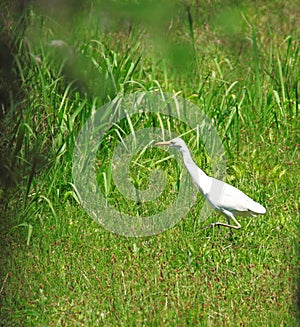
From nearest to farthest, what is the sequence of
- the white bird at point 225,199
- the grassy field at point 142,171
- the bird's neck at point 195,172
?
the grassy field at point 142,171 < the white bird at point 225,199 < the bird's neck at point 195,172

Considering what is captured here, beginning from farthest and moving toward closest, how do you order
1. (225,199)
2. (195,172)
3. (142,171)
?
(142,171), (195,172), (225,199)

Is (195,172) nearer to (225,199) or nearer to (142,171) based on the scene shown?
(225,199)

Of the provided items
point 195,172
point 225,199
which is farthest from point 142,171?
point 225,199

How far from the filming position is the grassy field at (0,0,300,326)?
11.6 feet

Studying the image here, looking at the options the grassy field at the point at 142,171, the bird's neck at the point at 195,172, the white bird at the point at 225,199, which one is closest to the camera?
the grassy field at the point at 142,171

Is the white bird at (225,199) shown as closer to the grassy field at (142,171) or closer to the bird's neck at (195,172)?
the bird's neck at (195,172)

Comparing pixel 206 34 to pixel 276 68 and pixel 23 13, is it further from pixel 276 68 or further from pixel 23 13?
pixel 23 13

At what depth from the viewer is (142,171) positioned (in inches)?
188

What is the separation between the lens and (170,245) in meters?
4.04

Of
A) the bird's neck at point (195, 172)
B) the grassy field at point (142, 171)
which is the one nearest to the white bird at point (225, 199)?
the bird's neck at point (195, 172)

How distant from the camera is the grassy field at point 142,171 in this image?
352cm

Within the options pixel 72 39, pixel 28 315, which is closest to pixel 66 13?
pixel 72 39

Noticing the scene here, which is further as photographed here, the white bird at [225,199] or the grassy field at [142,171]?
the white bird at [225,199]

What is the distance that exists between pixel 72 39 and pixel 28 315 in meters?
2.55
